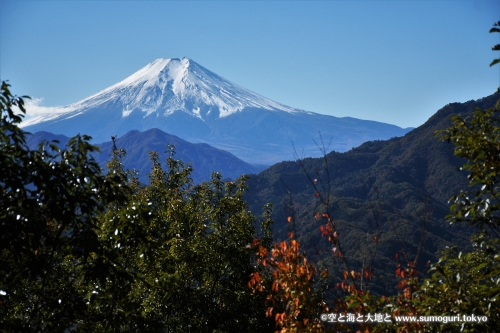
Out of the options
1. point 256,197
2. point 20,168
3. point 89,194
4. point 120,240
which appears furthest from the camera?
point 256,197

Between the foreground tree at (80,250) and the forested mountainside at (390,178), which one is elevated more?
the forested mountainside at (390,178)

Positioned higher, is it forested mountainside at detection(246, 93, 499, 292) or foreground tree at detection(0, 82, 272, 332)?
forested mountainside at detection(246, 93, 499, 292)

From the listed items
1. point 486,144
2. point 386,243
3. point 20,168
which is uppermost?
point 20,168

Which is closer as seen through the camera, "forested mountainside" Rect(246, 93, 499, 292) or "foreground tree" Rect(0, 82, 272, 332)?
"foreground tree" Rect(0, 82, 272, 332)

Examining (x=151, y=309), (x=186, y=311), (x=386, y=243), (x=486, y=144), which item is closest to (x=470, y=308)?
(x=486, y=144)

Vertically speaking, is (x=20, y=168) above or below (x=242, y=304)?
above

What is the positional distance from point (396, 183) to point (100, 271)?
7818 cm

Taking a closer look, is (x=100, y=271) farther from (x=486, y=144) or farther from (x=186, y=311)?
(x=186, y=311)

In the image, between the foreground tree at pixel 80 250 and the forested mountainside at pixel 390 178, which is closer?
the foreground tree at pixel 80 250

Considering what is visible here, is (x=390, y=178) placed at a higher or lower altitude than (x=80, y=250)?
higher

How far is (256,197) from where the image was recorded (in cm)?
7494

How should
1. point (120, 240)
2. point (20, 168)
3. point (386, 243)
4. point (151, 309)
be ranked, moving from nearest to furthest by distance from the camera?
1. point (20, 168)
2. point (120, 240)
3. point (151, 309)
4. point (386, 243)

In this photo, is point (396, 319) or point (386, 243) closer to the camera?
point (396, 319)

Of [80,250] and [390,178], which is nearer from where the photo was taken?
[80,250]
